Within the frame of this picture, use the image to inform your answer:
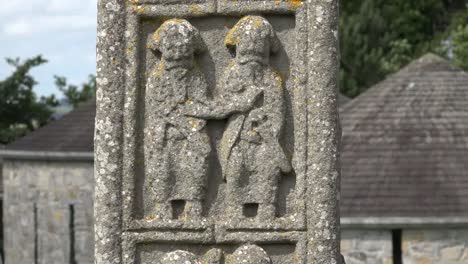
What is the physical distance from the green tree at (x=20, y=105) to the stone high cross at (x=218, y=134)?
843 inches

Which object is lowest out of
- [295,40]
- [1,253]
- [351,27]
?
[1,253]

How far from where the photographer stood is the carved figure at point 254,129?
7.31m

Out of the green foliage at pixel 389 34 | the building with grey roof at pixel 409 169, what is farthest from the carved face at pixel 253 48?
the green foliage at pixel 389 34

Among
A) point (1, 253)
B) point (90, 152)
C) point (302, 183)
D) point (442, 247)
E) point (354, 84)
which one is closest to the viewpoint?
point (302, 183)

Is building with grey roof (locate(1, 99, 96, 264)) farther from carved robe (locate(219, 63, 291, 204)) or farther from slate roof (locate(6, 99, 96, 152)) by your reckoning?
carved robe (locate(219, 63, 291, 204))

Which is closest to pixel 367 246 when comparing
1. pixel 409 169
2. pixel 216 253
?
pixel 409 169

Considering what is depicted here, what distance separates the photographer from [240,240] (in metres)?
7.37

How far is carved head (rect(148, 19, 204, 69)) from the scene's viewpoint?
7344mm

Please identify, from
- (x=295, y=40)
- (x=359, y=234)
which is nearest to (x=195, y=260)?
(x=295, y=40)

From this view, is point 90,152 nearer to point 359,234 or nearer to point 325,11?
point 359,234

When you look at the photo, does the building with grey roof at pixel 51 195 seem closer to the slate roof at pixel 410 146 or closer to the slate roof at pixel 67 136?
the slate roof at pixel 67 136

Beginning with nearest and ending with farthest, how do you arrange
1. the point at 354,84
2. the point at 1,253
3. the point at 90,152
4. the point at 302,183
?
the point at 302,183 → the point at 90,152 → the point at 1,253 → the point at 354,84

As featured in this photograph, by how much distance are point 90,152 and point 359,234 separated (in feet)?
22.5

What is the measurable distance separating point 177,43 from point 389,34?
28.7m
